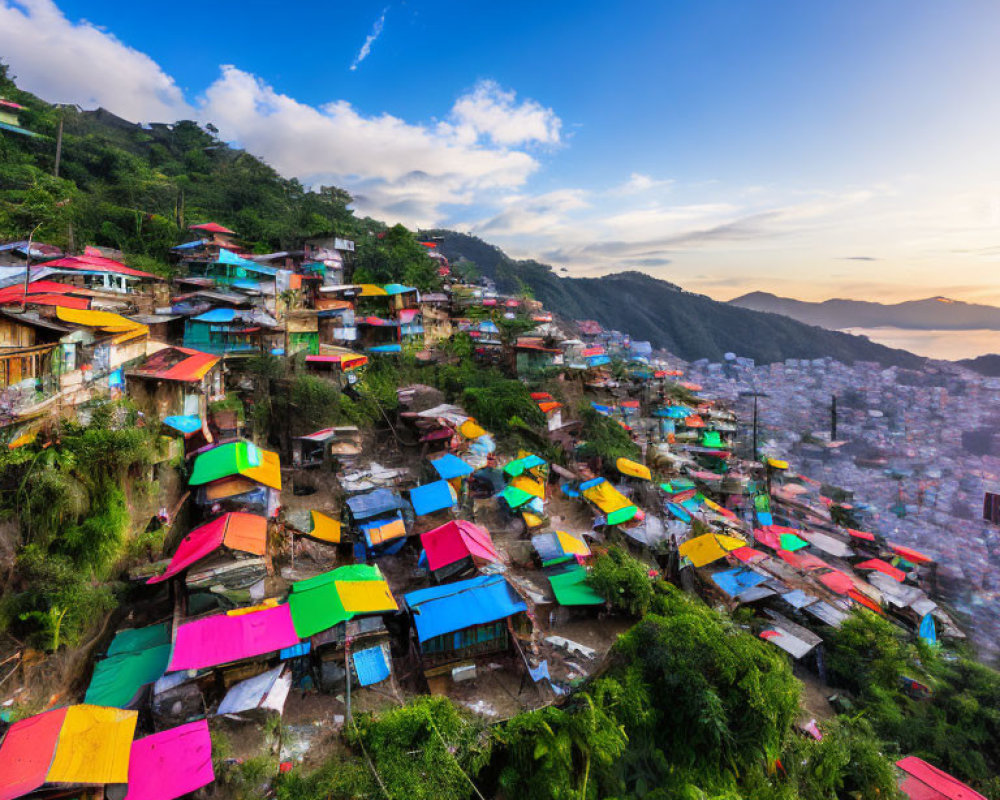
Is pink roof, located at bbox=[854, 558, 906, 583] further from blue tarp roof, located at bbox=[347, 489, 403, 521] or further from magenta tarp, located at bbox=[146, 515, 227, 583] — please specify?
magenta tarp, located at bbox=[146, 515, 227, 583]

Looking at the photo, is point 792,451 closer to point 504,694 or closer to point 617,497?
point 617,497

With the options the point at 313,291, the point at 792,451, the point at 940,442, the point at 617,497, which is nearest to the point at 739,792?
the point at 617,497

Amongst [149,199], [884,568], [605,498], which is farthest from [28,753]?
[149,199]

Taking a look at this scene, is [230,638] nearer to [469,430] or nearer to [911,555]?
[469,430]

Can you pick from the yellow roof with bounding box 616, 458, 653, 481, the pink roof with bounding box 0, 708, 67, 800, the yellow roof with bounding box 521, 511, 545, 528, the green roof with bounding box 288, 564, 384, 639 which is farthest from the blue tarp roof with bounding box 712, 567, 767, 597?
the pink roof with bounding box 0, 708, 67, 800

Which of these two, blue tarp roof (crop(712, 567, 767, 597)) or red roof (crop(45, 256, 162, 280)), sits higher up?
red roof (crop(45, 256, 162, 280))

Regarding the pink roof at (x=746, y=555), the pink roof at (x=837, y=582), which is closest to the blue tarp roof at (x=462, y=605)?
the pink roof at (x=746, y=555)

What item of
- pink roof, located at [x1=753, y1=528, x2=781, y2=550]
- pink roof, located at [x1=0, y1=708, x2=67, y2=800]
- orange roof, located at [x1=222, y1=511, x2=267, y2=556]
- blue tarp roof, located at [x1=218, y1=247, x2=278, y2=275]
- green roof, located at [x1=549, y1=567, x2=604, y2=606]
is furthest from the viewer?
blue tarp roof, located at [x1=218, y1=247, x2=278, y2=275]

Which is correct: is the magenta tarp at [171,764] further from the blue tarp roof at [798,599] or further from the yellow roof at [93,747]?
the blue tarp roof at [798,599]
